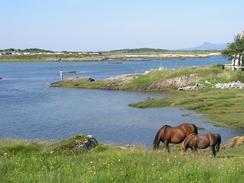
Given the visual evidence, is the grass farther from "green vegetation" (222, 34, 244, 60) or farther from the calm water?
"green vegetation" (222, 34, 244, 60)

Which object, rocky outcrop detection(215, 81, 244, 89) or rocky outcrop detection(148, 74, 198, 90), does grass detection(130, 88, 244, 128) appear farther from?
rocky outcrop detection(148, 74, 198, 90)

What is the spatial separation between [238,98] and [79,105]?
22575mm

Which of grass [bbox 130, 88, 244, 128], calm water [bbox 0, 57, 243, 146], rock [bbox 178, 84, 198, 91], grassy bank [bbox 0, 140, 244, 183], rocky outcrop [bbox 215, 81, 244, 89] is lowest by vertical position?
calm water [bbox 0, 57, 243, 146]

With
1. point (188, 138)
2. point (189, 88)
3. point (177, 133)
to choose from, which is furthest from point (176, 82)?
point (188, 138)

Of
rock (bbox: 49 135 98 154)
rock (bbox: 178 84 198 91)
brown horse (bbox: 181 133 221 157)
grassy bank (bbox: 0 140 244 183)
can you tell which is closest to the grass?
rock (bbox: 178 84 198 91)

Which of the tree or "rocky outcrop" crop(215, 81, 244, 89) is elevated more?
the tree

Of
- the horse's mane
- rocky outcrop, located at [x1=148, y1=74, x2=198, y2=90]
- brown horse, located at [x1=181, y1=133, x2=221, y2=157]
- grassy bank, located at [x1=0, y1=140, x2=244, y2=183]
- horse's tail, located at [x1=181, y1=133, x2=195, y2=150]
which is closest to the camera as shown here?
grassy bank, located at [x1=0, y1=140, x2=244, y2=183]

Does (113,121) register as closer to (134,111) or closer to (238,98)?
(134,111)

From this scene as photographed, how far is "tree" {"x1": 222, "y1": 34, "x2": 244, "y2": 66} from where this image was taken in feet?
285

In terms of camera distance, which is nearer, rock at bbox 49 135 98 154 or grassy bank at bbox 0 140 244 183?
grassy bank at bbox 0 140 244 183

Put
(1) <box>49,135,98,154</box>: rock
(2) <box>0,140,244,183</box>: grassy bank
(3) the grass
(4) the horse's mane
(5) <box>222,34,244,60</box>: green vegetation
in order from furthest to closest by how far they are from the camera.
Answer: (5) <box>222,34,244,60</box>: green vegetation → (3) the grass → (4) the horse's mane → (1) <box>49,135,98,154</box>: rock → (2) <box>0,140,244,183</box>: grassy bank

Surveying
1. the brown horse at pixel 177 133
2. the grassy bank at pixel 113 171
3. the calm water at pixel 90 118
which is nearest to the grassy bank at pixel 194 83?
the calm water at pixel 90 118

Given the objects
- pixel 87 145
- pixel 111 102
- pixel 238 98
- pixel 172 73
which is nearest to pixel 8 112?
pixel 111 102

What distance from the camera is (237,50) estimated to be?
87.5 m
